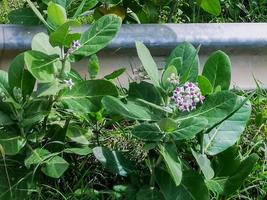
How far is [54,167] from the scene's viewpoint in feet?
7.30

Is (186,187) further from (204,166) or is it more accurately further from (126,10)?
(126,10)

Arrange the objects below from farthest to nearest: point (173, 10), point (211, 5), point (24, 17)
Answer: point (173, 10), point (211, 5), point (24, 17)

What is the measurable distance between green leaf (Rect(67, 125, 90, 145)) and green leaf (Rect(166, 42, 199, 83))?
39 cm

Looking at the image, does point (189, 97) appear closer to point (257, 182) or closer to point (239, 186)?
point (239, 186)

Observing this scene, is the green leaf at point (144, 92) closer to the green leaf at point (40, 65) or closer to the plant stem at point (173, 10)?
the green leaf at point (40, 65)

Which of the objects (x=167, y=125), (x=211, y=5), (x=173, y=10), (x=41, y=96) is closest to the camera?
(x=167, y=125)

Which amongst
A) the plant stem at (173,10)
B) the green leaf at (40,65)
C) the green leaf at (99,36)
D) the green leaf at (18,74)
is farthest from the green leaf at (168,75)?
the plant stem at (173,10)

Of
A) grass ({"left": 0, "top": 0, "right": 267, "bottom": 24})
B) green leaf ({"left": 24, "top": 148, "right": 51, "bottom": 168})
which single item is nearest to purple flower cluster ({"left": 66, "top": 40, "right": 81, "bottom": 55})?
green leaf ({"left": 24, "top": 148, "right": 51, "bottom": 168})

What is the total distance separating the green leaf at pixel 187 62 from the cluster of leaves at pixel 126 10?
1.48 ft

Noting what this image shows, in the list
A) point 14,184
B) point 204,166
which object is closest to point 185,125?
point 204,166

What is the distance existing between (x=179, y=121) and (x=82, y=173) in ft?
1.59

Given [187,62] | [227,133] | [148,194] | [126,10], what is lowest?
[148,194]

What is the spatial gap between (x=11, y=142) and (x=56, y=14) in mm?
423

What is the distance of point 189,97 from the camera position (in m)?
2.12
